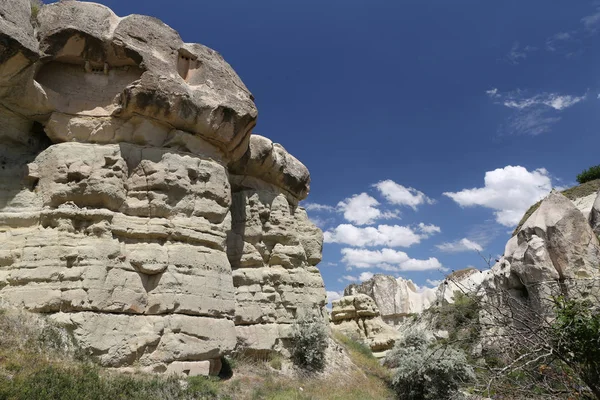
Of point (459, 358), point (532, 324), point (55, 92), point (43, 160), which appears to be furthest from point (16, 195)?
point (459, 358)

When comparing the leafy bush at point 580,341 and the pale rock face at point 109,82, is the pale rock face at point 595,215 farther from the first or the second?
the pale rock face at point 109,82

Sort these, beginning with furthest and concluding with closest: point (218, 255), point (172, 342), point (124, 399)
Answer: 1. point (218, 255)
2. point (172, 342)
3. point (124, 399)

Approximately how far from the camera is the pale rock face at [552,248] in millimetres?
12672

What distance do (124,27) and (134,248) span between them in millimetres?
5375

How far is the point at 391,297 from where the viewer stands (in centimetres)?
3569

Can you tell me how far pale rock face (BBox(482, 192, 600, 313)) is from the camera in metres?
12.7

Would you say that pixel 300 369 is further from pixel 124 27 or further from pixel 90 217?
pixel 124 27

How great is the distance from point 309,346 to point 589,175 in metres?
29.1

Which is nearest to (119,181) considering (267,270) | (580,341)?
(267,270)

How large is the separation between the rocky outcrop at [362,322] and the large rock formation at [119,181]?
10.8 metres

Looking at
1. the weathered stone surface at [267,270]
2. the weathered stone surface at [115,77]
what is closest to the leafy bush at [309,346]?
the weathered stone surface at [267,270]

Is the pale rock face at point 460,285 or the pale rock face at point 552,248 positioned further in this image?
the pale rock face at point 552,248

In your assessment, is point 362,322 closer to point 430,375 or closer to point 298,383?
point 430,375

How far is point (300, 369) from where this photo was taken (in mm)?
13398
